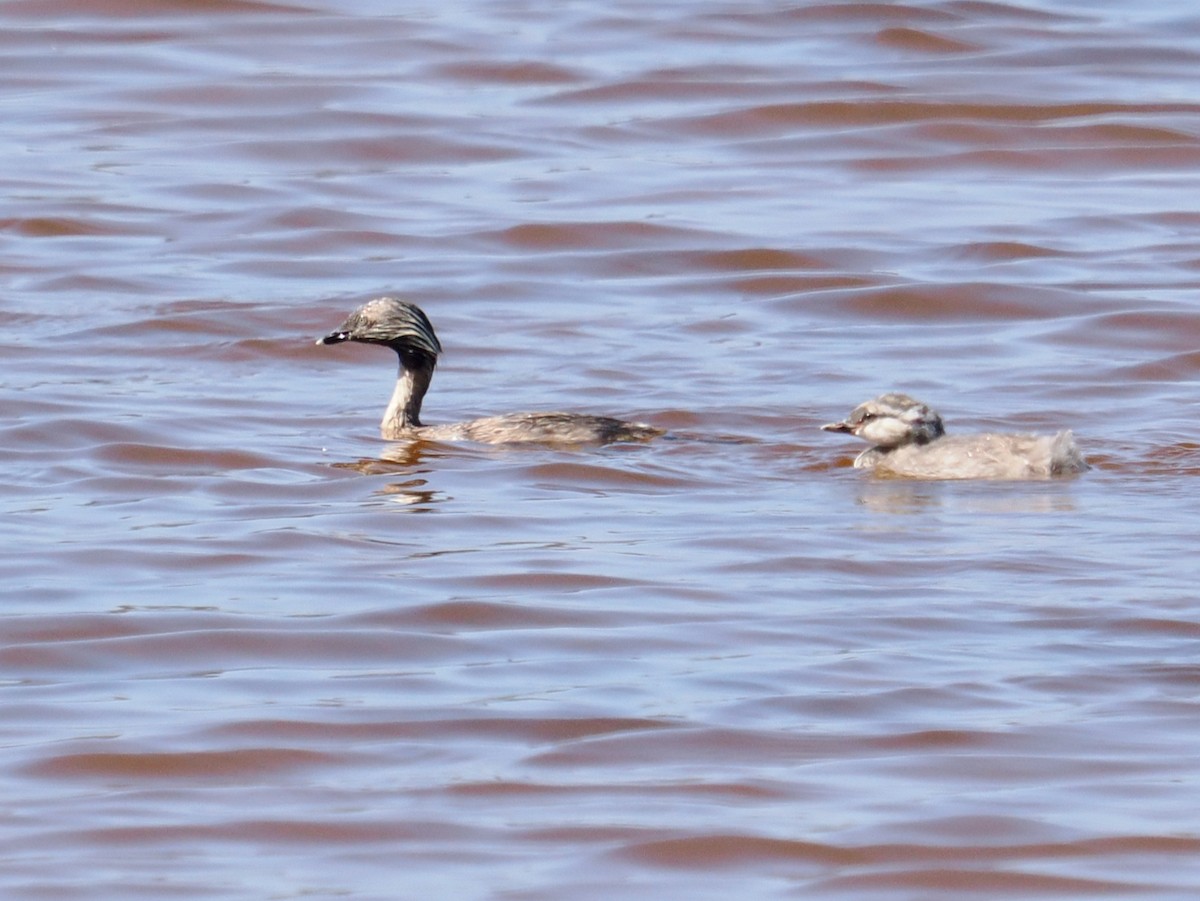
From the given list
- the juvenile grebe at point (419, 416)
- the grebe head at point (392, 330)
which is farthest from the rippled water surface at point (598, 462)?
the grebe head at point (392, 330)

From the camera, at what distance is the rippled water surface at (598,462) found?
253 inches

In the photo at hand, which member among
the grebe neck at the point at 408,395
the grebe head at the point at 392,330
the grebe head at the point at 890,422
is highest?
the grebe head at the point at 890,422

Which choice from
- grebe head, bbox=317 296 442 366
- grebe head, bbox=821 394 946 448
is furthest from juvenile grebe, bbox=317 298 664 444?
grebe head, bbox=821 394 946 448

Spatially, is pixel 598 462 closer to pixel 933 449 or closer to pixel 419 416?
pixel 933 449

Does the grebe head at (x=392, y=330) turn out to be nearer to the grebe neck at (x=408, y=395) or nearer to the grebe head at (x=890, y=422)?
the grebe neck at (x=408, y=395)

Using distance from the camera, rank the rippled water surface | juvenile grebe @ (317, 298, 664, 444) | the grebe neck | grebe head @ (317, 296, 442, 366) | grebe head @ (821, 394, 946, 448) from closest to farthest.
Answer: the rippled water surface, grebe head @ (821, 394, 946, 448), juvenile grebe @ (317, 298, 664, 444), the grebe neck, grebe head @ (317, 296, 442, 366)

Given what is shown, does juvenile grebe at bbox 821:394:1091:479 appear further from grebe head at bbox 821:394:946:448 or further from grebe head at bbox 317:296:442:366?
grebe head at bbox 317:296:442:366

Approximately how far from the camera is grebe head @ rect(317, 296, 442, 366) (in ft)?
42.0

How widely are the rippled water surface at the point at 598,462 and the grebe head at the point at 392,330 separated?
39cm

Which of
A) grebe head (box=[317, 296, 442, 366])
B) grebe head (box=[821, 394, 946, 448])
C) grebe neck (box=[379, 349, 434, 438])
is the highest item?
grebe head (box=[821, 394, 946, 448])

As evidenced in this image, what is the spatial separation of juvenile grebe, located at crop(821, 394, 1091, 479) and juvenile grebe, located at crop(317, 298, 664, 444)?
1.04 metres

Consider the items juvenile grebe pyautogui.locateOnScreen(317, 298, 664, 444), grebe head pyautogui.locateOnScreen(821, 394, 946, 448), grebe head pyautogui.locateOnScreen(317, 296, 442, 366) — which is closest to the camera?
grebe head pyautogui.locateOnScreen(821, 394, 946, 448)

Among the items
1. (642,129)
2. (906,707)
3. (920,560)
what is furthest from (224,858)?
(642,129)

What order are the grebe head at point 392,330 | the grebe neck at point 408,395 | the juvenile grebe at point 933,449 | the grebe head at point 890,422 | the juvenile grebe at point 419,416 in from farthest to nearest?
the grebe head at point 392,330 → the grebe neck at point 408,395 → the juvenile grebe at point 419,416 → the grebe head at point 890,422 → the juvenile grebe at point 933,449
